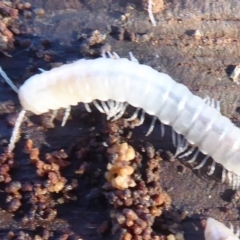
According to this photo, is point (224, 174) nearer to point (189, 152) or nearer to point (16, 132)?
point (189, 152)

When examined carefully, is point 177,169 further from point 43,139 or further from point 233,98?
point 43,139

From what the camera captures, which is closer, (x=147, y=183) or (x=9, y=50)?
(x=147, y=183)

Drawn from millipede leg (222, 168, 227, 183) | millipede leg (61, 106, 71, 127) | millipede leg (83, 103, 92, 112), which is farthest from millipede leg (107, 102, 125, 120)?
millipede leg (222, 168, 227, 183)

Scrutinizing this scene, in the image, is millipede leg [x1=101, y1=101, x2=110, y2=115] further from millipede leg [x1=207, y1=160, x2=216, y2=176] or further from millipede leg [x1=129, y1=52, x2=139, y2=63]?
millipede leg [x1=207, y1=160, x2=216, y2=176]

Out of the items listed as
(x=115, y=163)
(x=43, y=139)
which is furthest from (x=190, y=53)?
(x=43, y=139)

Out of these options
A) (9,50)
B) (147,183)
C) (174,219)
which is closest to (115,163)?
(147,183)

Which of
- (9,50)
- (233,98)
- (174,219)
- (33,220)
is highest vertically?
(233,98)

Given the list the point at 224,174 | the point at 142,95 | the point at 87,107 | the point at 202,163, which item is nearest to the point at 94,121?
the point at 87,107

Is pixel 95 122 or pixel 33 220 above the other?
pixel 95 122
